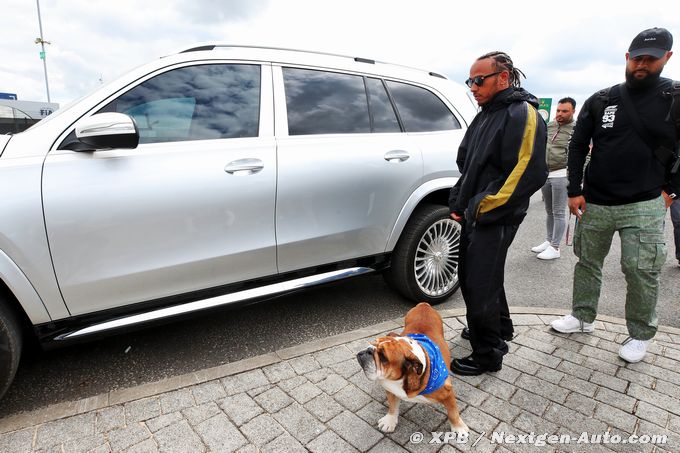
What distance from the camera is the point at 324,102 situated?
2.84m

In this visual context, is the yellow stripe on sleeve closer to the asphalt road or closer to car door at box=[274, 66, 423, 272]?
car door at box=[274, 66, 423, 272]

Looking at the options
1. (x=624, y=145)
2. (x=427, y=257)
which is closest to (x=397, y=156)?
(x=427, y=257)

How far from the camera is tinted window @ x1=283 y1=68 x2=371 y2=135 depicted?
2.70 m

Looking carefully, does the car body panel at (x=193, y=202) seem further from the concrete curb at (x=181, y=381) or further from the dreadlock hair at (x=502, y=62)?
the dreadlock hair at (x=502, y=62)

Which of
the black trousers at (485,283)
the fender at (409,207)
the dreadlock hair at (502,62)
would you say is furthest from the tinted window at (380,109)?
the black trousers at (485,283)

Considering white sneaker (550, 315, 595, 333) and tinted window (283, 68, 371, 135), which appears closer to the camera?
tinted window (283, 68, 371, 135)

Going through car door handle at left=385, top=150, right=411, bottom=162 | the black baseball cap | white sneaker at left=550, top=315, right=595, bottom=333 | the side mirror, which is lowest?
white sneaker at left=550, top=315, right=595, bottom=333

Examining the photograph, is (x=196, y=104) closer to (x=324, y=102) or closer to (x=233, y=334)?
(x=324, y=102)

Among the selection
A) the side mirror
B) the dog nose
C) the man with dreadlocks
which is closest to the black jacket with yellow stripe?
the man with dreadlocks

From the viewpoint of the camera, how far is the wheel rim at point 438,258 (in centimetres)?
329

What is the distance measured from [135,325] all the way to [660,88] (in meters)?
3.38

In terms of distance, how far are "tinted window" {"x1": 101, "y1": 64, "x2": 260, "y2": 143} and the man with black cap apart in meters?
2.25

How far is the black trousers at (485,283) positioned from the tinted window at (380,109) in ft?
3.57

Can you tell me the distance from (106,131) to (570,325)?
325 cm
